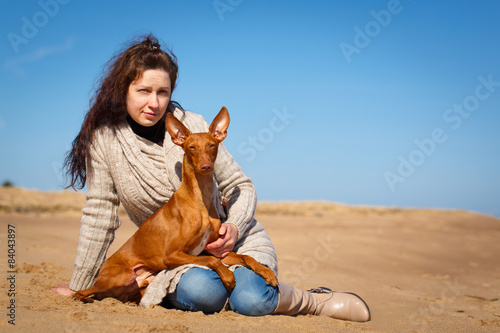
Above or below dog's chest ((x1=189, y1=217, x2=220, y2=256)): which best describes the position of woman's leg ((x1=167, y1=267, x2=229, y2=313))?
below

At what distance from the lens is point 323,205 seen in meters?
17.2

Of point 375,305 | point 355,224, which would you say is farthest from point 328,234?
point 375,305

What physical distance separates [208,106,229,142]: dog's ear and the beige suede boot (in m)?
1.37

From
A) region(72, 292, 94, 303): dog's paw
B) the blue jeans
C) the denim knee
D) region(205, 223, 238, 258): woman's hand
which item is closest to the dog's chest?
region(205, 223, 238, 258): woman's hand

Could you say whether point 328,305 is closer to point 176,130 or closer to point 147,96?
point 176,130

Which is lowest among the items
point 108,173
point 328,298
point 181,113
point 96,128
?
point 328,298

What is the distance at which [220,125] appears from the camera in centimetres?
358

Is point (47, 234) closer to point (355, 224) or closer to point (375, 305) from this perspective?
point (375, 305)

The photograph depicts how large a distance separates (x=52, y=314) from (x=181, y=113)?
196 cm

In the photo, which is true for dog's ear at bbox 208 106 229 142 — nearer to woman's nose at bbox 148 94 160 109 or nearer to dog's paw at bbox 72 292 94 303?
woman's nose at bbox 148 94 160 109

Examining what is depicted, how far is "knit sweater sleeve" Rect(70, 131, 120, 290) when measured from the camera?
3.53m

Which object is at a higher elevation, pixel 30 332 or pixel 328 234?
pixel 328 234

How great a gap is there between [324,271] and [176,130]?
3.97 meters

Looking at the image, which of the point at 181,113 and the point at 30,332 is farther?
the point at 181,113
